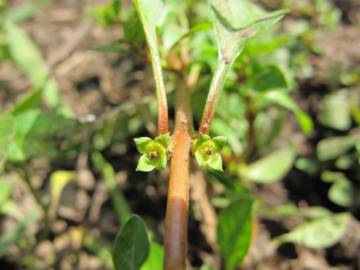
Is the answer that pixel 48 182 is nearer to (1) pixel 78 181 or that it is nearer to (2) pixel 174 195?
(1) pixel 78 181

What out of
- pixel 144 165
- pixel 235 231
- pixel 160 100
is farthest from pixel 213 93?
pixel 235 231

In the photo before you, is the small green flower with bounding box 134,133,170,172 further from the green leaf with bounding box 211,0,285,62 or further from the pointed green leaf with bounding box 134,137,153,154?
the green leaf with bounding box 211,0,285,62

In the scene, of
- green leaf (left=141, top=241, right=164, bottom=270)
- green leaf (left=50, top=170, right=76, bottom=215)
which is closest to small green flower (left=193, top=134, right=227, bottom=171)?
green leaf (left=141, top=241, right=164, bottom=270)

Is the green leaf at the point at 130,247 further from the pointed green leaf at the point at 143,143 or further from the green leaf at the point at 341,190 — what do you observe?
the green leaf at the point at 341,190

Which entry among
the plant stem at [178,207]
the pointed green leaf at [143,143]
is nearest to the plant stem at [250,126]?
the plant stem at [178,207]

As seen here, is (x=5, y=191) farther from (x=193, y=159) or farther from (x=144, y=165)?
(x=144, y=165)
